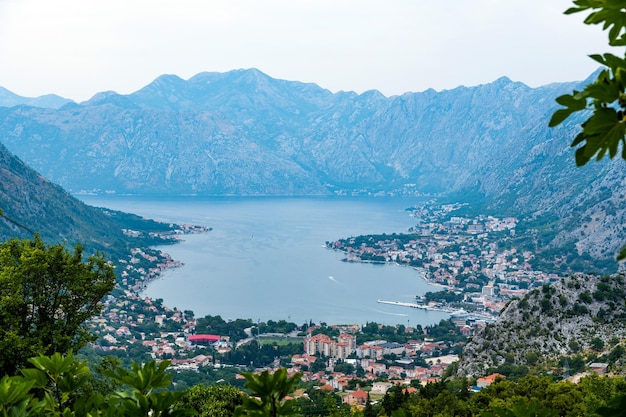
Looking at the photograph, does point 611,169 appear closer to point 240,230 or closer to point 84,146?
point 240,230

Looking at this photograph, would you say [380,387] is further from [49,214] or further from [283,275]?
[49,214]

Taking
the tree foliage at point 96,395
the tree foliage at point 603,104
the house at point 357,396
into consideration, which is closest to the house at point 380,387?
the house at point 357,396

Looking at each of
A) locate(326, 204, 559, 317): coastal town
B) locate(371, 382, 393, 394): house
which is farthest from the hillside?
locate(371, 382, 393, 394): house

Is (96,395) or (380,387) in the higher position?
(96,395)

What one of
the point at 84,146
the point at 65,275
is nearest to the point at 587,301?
the point at 65,275

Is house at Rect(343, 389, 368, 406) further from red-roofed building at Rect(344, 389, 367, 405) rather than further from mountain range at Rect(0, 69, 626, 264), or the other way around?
mountain range at Rect(0, 69, 626, 264)

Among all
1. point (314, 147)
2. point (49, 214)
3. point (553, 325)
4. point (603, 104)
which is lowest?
point (553, 325)

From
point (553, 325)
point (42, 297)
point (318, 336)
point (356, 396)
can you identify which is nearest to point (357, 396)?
point (356, 396)

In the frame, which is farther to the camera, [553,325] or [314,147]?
→ [314,147]

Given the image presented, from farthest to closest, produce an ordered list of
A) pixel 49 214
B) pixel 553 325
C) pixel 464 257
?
pixel 464 257, pixel 49 214, pixel 553 325
